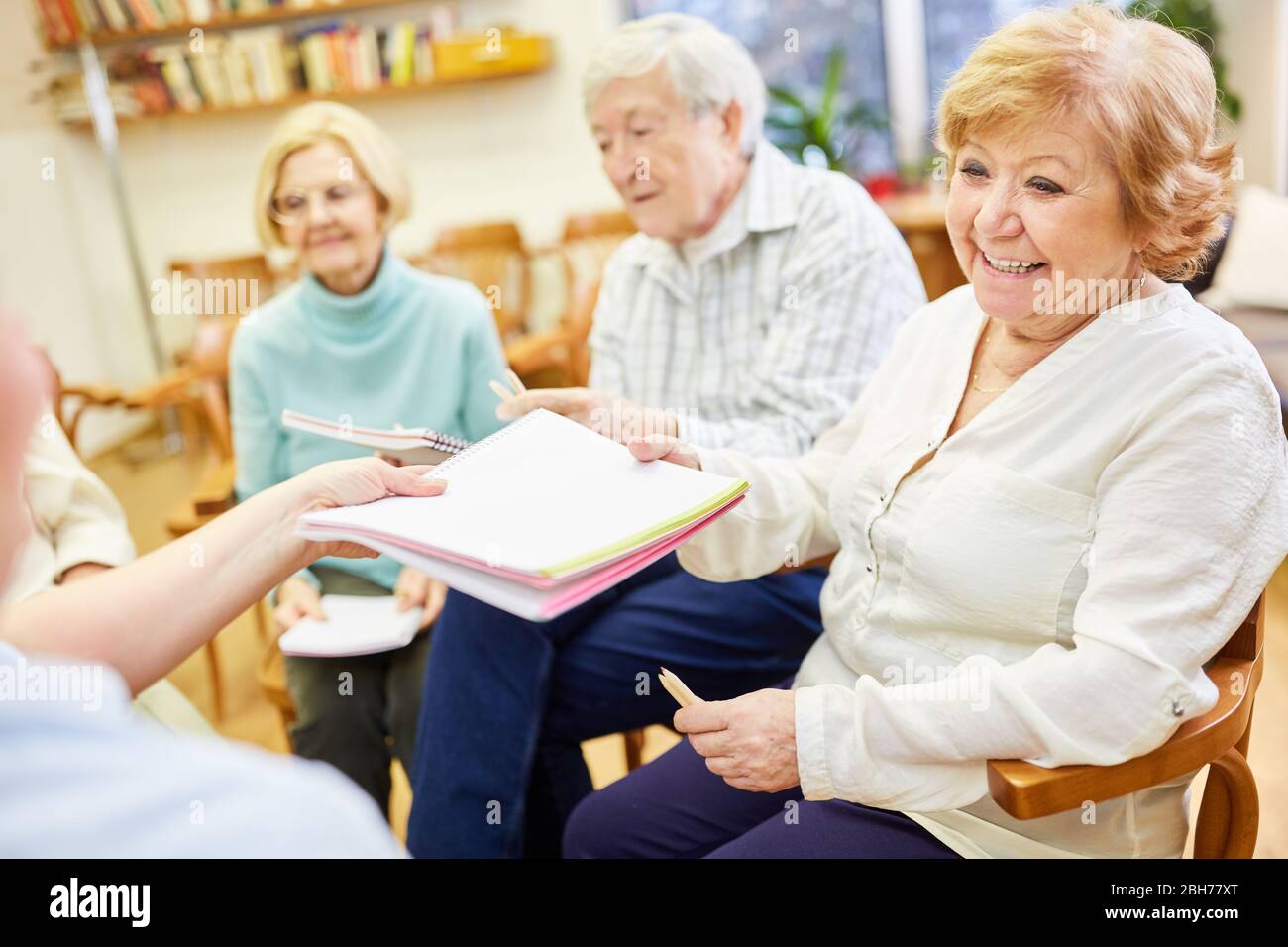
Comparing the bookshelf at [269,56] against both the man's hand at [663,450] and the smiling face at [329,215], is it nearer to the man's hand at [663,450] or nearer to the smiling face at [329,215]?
the smiling face at [329,215]

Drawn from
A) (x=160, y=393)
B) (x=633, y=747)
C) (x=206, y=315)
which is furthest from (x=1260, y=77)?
(x=206, y=315)

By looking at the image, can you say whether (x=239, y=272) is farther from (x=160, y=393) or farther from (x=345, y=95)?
(x=160, y=393)

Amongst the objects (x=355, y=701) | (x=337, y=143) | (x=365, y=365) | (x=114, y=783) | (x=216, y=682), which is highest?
(x=337, y=143)

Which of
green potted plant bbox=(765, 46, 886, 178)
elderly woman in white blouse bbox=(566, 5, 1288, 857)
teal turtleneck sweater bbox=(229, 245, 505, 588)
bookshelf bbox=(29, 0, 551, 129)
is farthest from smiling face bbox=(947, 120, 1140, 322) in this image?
bookshelf bbox=(29, 0, 551, 129)

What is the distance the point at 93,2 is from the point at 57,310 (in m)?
1.35

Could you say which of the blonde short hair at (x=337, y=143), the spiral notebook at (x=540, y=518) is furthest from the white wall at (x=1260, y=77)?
the spiral notebook at (x=540, y=518)

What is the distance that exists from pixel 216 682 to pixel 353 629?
821mm

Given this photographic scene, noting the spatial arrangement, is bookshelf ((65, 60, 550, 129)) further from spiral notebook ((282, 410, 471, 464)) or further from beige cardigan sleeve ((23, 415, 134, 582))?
spiral notebook ((282, 410, 471, 464))

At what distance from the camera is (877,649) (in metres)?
1.16

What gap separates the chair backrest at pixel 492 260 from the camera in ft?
15.2

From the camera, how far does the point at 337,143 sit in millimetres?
1947

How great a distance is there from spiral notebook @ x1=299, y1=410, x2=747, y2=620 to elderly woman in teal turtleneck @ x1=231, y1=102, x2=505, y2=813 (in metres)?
0.59

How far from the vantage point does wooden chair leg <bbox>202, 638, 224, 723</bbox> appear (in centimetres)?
229
